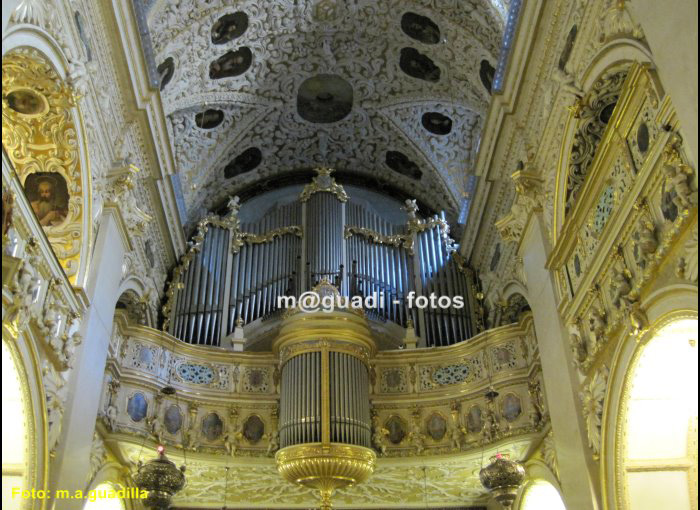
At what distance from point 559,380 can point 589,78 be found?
370 cm

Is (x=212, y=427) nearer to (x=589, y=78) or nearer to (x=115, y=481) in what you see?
(x=115, y=481)

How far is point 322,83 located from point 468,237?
4445 millimetres

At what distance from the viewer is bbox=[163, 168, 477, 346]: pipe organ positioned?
1284 centimetres

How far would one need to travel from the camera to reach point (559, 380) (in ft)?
28.6

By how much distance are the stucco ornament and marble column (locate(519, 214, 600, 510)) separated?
15 cm

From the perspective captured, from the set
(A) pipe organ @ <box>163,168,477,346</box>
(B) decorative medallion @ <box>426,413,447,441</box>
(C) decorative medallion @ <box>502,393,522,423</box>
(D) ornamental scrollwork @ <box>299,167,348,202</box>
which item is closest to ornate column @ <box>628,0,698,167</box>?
(C) decorative medallion @ <box>502,393,522,423</box>

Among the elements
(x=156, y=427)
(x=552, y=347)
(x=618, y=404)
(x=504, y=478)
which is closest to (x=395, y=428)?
(x=504, y=478)

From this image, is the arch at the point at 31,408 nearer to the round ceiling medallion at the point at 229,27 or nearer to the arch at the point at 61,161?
the arch at the point at 61,161

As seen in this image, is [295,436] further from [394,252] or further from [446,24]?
[446,24]

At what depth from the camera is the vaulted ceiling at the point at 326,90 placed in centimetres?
1202

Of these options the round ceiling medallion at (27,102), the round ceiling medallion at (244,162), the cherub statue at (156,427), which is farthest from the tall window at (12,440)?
the round ceiling medallion at (244,162)

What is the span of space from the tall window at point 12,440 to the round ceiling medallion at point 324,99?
881 centimetres

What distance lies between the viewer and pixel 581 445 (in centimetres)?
794

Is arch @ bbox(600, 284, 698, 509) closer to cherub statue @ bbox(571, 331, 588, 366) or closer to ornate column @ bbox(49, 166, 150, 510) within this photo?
cherub statue @ bbox(571, 331, 588, 366)
